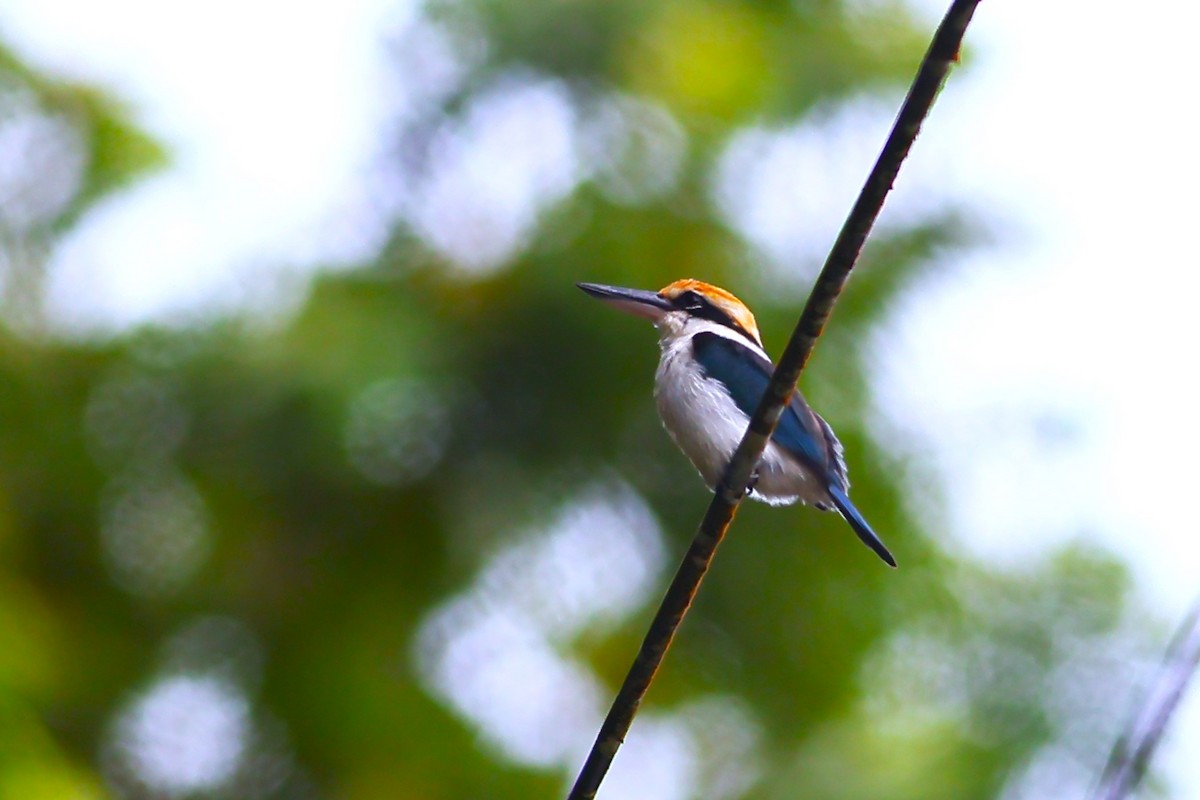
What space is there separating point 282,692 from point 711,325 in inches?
83.1

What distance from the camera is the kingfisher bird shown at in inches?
135

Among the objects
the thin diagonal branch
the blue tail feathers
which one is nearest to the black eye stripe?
the blue tail feathers

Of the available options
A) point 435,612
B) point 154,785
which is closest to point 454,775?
point 435,612

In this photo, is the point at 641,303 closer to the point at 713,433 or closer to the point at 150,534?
the point at 713,433

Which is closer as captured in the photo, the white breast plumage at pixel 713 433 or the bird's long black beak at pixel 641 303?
the white breast plumage at pixel 713 433

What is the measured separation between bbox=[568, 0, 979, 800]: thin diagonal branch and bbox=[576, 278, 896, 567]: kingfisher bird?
→ 3.96ft

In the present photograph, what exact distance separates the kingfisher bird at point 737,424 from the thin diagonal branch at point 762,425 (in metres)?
1.21

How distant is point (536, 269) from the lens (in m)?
4.92

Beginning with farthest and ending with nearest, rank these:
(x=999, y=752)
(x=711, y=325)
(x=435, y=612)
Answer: (x=435, y=612)
(x=999, y=752)
(x=711, y=325)

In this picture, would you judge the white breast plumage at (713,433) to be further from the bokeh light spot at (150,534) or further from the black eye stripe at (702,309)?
the bokeh light spot at (150,534)

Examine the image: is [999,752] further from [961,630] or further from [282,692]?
[282,692]

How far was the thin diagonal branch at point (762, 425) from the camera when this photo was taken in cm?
174

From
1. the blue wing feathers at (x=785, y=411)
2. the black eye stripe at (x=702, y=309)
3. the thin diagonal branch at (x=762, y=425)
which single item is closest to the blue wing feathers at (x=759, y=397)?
the blue wing feathers at (x=785, y=411)

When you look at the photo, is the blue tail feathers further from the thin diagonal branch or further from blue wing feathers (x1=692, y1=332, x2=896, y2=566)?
the thin diagonal branch
